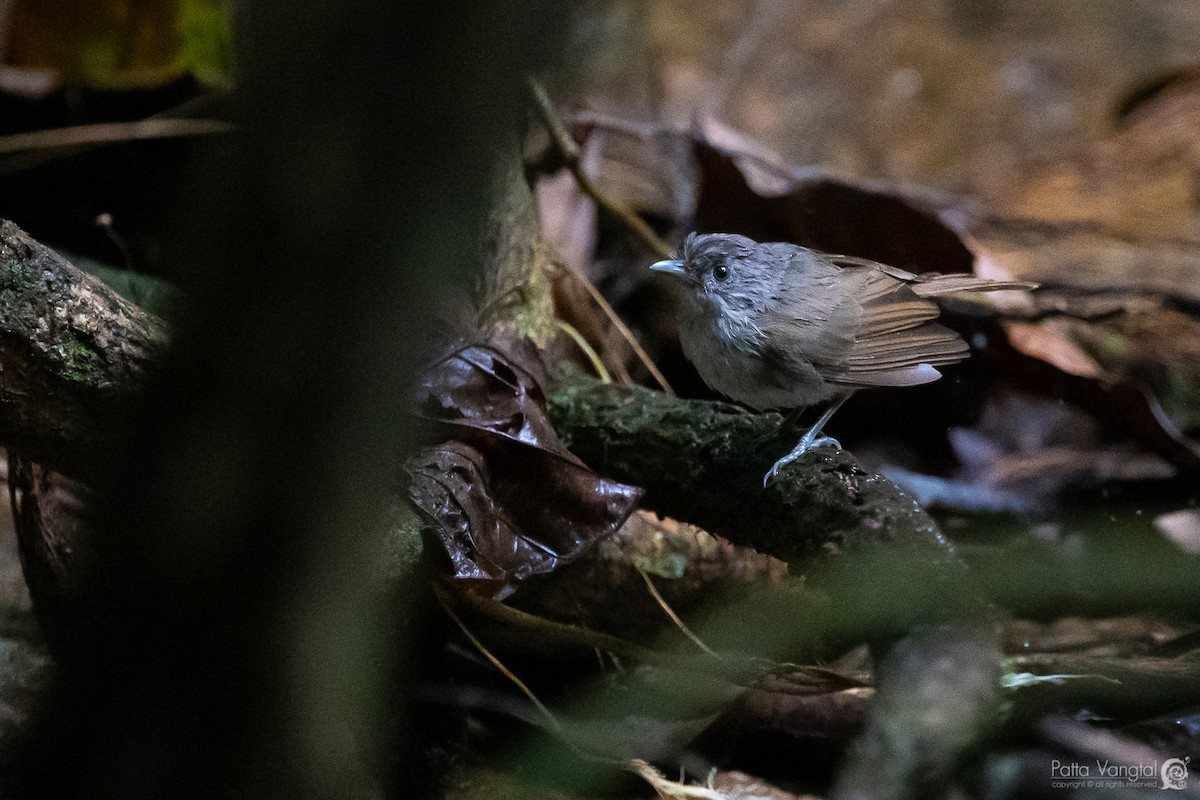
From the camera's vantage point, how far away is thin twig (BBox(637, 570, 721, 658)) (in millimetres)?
2943

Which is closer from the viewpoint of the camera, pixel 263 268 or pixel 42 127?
pixel 263 268

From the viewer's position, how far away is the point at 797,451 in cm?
259

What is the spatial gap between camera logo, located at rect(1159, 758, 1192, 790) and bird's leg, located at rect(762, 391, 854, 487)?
3.46 ft

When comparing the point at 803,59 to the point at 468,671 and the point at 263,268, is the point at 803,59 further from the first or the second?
the point at 263,268

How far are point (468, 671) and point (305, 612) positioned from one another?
1.68 meters

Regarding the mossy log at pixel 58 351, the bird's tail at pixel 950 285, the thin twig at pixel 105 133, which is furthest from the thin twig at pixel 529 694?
the thin twig at pixel 105 133

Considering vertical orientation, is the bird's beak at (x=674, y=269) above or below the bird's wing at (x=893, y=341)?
above

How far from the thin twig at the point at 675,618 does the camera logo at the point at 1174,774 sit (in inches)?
46.0

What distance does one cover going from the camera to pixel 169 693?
1.37 metres

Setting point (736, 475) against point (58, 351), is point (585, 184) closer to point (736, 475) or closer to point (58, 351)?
point (736, 475)

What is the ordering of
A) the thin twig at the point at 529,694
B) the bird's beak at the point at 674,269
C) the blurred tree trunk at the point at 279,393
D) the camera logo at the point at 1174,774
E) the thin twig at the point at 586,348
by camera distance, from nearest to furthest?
the blurred tree trunk at the point at 279,393 < the camera logo at the point at 1174,774 < the thin twig at the point at 529,694 < the bird's beak at the point at 674,269 < the thin twig at the point at 586,348

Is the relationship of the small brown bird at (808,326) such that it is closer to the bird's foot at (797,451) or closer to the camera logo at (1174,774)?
the bird's foot at (797,451)

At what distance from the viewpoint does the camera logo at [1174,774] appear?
2047mm

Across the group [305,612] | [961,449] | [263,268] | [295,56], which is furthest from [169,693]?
[961,449]
